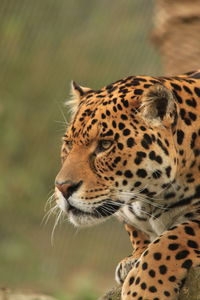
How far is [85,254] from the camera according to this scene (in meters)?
13.4

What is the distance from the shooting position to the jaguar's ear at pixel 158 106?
4009 mm

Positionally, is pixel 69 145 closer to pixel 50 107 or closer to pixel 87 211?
pixel 87 211

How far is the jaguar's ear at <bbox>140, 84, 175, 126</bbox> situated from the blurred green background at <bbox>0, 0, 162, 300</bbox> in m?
8.34

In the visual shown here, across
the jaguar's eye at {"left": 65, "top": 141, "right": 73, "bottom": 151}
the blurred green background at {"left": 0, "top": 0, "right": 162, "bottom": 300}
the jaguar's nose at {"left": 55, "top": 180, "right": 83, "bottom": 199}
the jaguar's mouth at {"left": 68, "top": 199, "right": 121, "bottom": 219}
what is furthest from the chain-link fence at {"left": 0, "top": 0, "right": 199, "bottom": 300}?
the jaguar's nose at {"left": 55, "top": 180, "right": 83, "bottom": 199}

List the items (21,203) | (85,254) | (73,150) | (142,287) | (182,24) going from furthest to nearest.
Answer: (21,203), (85,254), (182,24), (73,150), (142,287)

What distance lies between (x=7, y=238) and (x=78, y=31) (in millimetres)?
4153

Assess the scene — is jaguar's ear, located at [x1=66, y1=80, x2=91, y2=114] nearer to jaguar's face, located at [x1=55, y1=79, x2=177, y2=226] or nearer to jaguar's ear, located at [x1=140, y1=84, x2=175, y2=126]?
jaguar's face, located at [x1=55, y1=79, x2=177, y2=226]

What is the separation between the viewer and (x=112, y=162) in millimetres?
4055

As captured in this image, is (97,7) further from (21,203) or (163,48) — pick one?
(163,48)

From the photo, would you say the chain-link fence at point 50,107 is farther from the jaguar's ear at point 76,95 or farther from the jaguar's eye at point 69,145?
the jaguar's eye at point 69,145

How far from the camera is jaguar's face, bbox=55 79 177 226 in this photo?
4.00 m

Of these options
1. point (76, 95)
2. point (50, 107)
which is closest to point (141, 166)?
point (76, 95)

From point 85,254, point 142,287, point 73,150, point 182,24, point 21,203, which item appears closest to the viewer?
point 142,287

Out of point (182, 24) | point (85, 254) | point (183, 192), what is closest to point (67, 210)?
point (183, 192)
